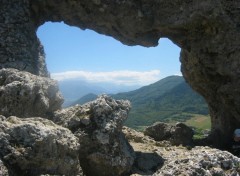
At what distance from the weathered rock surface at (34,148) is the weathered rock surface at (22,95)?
225cm

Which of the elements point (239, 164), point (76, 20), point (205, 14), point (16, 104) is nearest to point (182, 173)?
point (239, 164)

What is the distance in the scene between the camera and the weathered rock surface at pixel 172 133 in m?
20.7

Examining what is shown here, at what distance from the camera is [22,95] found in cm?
1161

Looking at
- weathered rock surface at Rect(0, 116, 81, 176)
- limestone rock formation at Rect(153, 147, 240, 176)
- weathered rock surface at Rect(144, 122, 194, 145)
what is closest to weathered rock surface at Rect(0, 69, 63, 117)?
weathered rock surface at Rect(0, 116, 81, 176)

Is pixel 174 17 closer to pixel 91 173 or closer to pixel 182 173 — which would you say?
pixel 91 173

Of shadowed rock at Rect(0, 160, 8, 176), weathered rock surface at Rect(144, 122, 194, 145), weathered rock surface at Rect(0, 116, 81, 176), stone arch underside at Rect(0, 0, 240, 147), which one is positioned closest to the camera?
shadowed rock at Rect(0, 160, 8, 176)

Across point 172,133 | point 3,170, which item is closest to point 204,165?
point 3,170

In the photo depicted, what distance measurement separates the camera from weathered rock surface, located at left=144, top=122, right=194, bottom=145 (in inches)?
813

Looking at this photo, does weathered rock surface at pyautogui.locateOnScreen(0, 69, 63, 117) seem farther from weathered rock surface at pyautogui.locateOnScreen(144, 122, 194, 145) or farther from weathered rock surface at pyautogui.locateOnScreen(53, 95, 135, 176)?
weathered rock surface at pyautogui.locateOnScreen(144, 122, 194, 145)

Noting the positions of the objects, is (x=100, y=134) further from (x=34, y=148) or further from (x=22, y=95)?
(x=34, y=148)

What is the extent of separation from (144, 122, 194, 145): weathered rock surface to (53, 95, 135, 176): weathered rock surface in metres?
8.67

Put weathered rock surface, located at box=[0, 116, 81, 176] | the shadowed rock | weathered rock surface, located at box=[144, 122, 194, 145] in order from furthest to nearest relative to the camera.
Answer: weathered rock surface, located at box=[144, 122, 194, 145]
weathered rock surface, located at box=[0, 116, 81, 176]
the shadowed rock

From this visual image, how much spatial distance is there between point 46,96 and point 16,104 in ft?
4.10

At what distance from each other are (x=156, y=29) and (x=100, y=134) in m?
8.31
